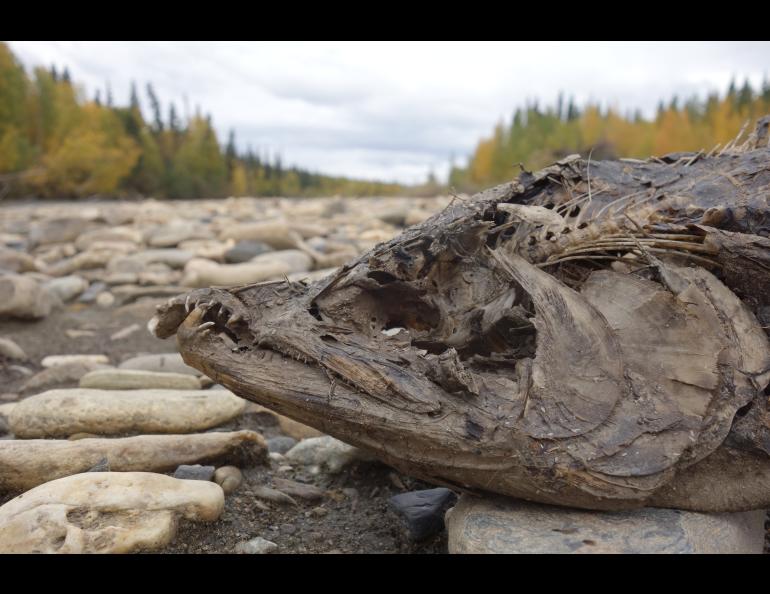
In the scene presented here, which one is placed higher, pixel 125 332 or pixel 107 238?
pixel 125 332

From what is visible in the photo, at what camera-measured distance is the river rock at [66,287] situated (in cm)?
1002

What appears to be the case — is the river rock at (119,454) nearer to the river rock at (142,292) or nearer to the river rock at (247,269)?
the river rock at (247,269)

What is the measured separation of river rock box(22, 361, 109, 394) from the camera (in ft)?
20.2

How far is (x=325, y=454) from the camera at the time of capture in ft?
14.2

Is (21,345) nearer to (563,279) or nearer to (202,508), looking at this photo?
(202,508)

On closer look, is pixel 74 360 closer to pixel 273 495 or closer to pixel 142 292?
pixel 142 292

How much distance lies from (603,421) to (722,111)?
4058 centimetres

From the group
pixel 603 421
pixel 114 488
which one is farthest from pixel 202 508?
pixel 603 421

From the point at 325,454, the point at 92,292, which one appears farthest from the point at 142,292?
the point at 325,454

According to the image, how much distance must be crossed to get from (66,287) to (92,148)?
28.0m

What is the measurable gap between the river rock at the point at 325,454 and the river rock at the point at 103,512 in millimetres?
987

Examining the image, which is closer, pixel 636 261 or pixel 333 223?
pixel 636 261

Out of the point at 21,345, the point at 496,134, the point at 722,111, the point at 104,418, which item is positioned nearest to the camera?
the point at 104,418

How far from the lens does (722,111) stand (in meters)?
37.4
